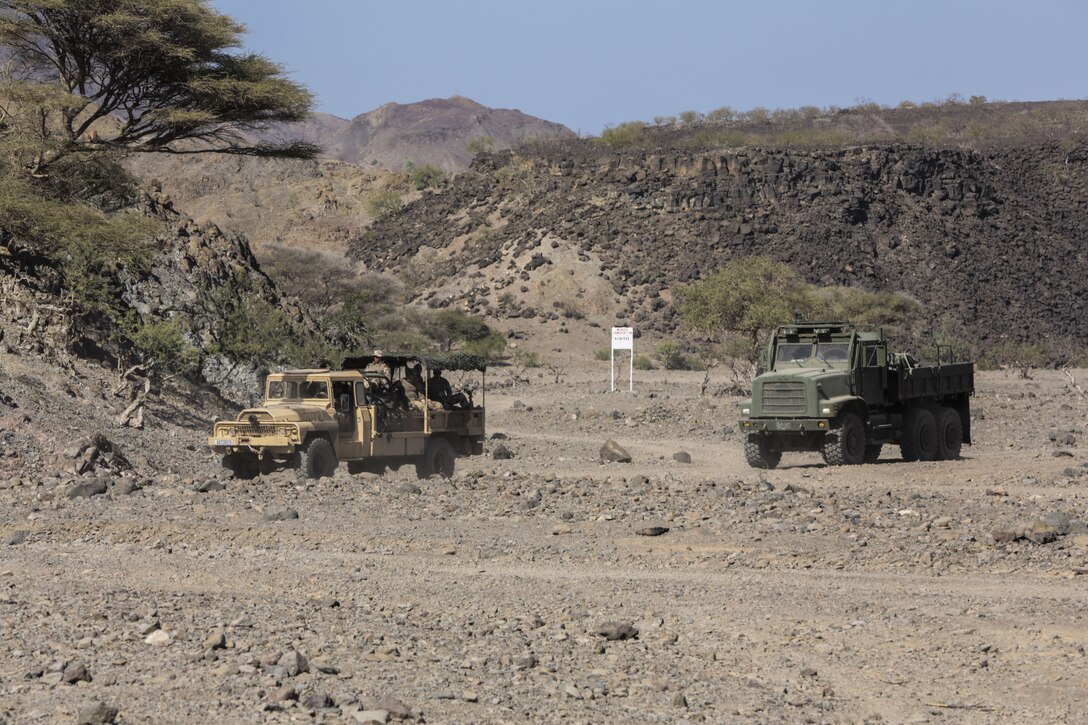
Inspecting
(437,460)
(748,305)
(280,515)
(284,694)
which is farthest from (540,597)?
(748,305)

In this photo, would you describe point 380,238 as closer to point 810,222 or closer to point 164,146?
point 810,222

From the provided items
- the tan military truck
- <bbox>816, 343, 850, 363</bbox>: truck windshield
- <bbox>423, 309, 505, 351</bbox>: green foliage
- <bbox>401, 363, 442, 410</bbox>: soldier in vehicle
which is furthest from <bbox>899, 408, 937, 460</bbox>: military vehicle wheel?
<bbox>423, 309, 505, 351</bbox>: green foliage

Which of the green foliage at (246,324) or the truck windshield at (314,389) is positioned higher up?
the green foliage at (246,324)

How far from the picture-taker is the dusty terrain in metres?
7.32

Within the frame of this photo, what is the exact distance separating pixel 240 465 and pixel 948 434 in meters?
11.5

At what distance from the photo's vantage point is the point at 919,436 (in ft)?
70.8

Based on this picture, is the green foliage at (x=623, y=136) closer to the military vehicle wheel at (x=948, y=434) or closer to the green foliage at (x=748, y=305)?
the green foliage at (x=748, y=305)

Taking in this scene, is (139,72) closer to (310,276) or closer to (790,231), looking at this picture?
(310,276)

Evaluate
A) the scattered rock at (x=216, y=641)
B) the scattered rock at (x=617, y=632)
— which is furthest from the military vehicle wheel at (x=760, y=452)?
the scattered rock at (x=216, y=641)

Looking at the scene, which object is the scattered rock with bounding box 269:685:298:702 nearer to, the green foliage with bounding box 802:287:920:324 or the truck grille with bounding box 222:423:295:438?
the truck grille with bounding box 222:423:295:438

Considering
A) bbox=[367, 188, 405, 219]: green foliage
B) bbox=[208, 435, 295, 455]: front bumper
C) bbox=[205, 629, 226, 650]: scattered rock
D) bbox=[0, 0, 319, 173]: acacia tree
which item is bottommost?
bbox=[205, 629, 226, 650]: scattered rock

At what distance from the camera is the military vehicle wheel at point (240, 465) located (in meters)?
17.8

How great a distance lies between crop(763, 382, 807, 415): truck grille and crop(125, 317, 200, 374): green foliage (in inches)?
400

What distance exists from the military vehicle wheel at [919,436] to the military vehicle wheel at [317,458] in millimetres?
9323
